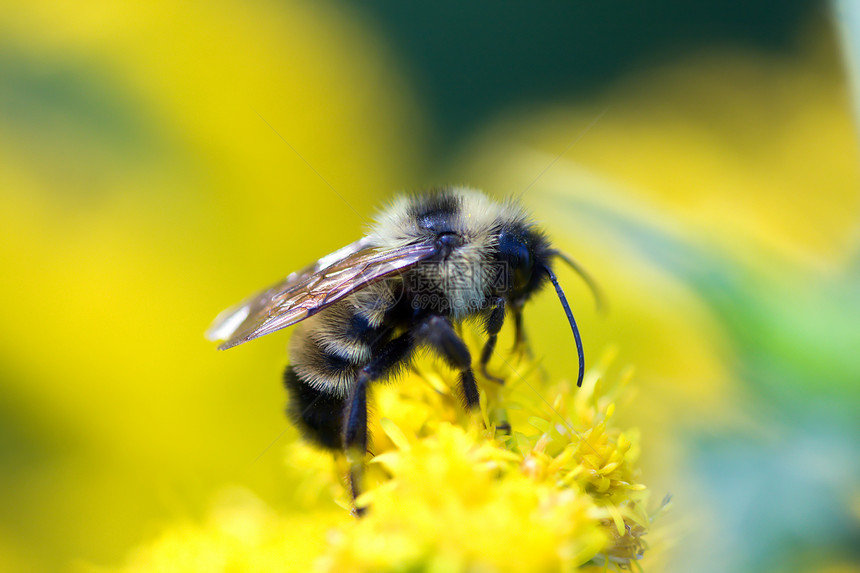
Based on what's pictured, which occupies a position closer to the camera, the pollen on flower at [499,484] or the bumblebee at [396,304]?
the pollen on flower at [499,484]

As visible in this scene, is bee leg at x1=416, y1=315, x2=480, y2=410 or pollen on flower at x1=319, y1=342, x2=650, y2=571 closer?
pollen on flower at x1=319, y1=342, x2=650, y2=571

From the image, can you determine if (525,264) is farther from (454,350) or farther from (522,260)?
(454,350)

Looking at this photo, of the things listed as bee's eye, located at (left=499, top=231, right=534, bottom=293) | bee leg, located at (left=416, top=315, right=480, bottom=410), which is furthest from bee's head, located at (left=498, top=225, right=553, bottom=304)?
bee leg, located at (left=416, top=315, right=480, bottom=410)

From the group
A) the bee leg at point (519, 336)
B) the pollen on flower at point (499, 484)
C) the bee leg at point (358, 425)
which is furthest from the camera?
the bee leg at point (519, 336)

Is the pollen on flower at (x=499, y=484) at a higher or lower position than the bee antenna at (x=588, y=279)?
lower

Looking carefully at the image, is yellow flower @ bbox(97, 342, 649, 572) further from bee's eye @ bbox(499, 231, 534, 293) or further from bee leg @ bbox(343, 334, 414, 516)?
bee's eye @ bbox(499, 231, 534, 293)

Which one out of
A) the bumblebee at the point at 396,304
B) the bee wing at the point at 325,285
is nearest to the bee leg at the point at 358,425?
the bumblebee at the point at 396,304

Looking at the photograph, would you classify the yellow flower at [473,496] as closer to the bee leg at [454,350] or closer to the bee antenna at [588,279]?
the bee leg at [454,350]
